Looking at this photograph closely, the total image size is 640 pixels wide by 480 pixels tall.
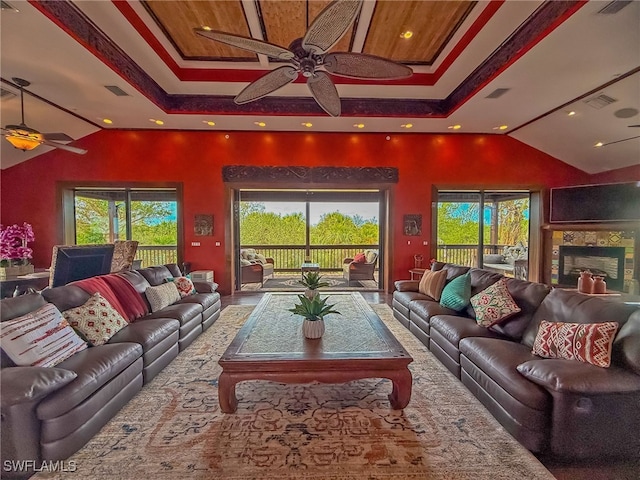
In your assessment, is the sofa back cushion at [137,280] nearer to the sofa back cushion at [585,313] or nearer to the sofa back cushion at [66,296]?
the sofa back cushion at [66,296]

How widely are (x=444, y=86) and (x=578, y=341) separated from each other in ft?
14.1

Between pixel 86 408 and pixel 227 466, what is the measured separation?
0.96m

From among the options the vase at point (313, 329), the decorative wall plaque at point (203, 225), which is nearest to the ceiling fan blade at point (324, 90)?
the vase at point (313, 329)

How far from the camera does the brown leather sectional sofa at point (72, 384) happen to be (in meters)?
1.60

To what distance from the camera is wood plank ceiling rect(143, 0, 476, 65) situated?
3.24 m

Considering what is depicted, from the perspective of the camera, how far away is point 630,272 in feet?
18.1

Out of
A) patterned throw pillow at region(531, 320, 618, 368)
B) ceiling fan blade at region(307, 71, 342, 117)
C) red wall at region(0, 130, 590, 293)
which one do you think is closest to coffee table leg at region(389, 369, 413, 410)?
patterned throw pillow at region(531, 320, 618, 368)

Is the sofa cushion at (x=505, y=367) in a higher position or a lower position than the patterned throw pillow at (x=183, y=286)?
lower

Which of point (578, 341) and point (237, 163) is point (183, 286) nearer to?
point (237, 163)

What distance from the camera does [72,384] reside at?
178 cm

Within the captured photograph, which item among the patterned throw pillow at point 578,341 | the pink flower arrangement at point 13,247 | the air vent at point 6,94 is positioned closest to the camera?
the patterned throw pillow at point 578,341

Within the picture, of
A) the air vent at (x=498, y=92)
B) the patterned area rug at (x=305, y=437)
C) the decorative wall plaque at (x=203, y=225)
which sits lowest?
the patterned area rug at (x=305, y=437)

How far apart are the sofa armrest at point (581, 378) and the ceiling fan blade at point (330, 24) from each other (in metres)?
2.69

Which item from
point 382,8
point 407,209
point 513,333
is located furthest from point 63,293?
point 407,209
